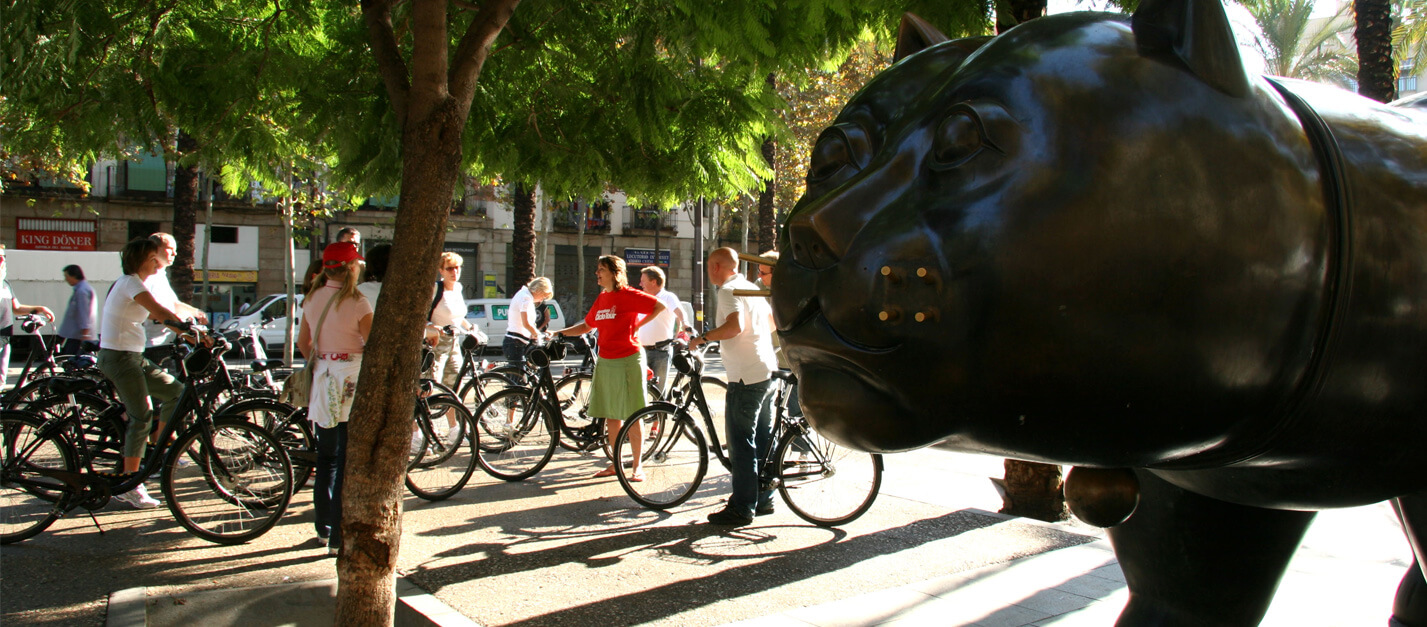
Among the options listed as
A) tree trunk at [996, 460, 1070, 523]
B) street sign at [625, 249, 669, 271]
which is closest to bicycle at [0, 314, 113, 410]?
tree trunk at [996, 460, 1070, 523]

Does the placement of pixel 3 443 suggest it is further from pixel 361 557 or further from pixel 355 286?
pixel 361 557

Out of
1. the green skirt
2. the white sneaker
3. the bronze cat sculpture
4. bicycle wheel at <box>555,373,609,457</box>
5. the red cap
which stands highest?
the red cap

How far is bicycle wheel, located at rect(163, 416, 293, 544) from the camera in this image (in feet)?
18.9

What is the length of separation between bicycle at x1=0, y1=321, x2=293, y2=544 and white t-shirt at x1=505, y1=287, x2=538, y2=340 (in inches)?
169

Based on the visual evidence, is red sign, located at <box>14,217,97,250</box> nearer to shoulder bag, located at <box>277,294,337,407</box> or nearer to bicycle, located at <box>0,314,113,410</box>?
bicycle, located at <box>0,314,113,410</box>

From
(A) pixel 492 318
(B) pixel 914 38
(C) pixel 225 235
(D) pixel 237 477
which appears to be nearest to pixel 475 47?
(B) pixel 914 38

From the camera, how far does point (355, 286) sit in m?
5.82

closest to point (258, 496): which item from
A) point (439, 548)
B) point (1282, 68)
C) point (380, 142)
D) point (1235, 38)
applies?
point (439, 548)

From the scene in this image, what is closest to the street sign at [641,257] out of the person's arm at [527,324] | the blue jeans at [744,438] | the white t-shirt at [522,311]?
the white t-shirt at [522,311]

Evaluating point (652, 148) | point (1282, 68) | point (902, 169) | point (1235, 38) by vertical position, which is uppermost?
point (1282, 68)

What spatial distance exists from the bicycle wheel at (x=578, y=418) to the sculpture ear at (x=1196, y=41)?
689 cm

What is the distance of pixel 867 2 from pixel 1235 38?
2.25 meters

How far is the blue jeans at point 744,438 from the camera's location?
253 inches

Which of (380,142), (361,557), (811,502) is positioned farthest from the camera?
(811,502)
